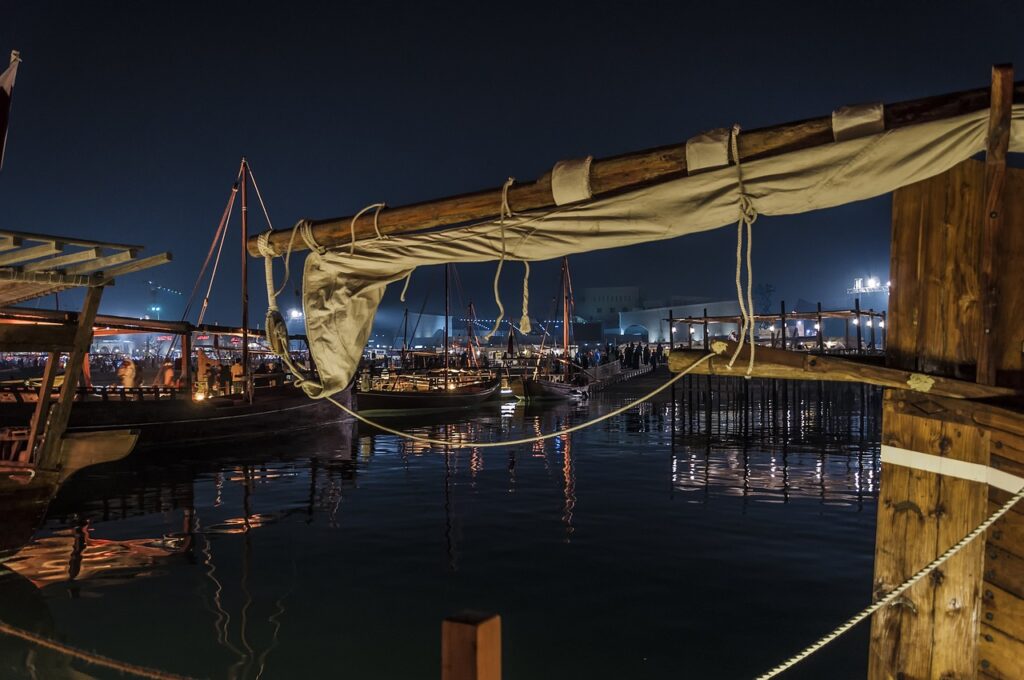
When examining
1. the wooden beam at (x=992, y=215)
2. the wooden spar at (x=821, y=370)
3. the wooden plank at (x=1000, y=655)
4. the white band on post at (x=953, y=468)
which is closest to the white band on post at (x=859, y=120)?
the wooden beam at (x=992, y=215)

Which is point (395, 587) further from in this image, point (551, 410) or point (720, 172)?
point (551, 410)

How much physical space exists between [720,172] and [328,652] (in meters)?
5.69

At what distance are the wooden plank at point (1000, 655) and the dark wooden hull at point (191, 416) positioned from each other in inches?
650

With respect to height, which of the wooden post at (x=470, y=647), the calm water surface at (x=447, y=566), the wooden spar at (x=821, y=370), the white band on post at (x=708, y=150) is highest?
the white band on post at (x=708, y=150)

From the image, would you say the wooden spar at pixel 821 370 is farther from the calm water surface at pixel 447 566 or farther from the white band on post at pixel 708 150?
the calm water surface at pixel 447 566

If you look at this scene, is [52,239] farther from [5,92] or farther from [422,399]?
[422,399]

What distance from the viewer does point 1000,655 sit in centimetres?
307

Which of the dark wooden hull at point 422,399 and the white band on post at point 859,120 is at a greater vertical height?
the white band on post at point 859,120

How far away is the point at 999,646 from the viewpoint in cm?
307

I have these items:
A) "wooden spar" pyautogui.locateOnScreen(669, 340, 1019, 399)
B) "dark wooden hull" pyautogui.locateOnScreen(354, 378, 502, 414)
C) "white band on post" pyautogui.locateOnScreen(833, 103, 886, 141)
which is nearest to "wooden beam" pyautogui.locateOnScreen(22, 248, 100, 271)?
"wooden spar" pyautogui.locateOnScreen(669, 340, 1019, 399)

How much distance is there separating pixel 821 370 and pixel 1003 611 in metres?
1.43

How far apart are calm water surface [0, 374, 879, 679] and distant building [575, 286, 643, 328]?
4603 inches

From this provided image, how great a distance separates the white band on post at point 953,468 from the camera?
3.05 metres

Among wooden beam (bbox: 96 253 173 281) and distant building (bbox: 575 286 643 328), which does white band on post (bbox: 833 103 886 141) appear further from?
distant building (bbox: 575 286 643 328)
